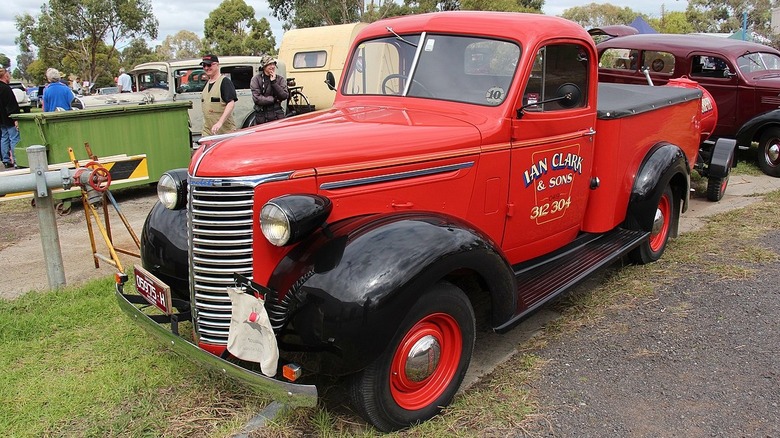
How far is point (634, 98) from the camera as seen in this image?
15.4 ft

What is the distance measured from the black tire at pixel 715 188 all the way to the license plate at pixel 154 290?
656 cm

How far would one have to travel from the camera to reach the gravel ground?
109 inches

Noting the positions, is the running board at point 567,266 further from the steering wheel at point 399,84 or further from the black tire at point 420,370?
the steering wheel at point 399,84

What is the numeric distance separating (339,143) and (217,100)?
14.2ft

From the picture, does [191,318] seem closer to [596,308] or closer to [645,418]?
[645,418]

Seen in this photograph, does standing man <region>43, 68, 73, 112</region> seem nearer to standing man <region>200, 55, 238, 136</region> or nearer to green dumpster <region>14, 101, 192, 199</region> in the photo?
green dumpster <region>14, 101, 192, 199</region>

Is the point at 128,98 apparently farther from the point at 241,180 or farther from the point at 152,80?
the point at 241,180

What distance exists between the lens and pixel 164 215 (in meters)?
3.26

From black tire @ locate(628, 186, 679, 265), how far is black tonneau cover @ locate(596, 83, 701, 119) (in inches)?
28.9

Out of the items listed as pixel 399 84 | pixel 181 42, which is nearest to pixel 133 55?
pixel 181 42

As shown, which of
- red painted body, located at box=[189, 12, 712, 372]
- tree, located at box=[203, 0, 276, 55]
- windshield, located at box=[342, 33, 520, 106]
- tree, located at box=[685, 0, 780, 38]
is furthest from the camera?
tree, located at box=[685, 0, 780, 38]

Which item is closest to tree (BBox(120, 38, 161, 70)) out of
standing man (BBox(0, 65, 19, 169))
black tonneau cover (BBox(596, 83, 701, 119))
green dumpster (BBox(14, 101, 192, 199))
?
standing man (BBox(0, 65, 19, 169))

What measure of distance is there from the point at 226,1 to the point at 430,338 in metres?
42.0

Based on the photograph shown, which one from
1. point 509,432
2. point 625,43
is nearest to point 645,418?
point 509,432
